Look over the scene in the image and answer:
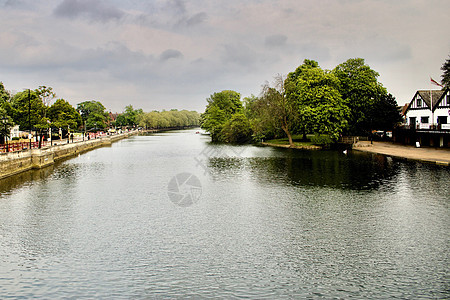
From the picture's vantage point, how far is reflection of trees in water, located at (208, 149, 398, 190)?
35.7m

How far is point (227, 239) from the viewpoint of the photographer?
62.9ft

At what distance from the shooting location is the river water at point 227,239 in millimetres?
14188

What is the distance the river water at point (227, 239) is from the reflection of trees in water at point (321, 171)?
2.07ft

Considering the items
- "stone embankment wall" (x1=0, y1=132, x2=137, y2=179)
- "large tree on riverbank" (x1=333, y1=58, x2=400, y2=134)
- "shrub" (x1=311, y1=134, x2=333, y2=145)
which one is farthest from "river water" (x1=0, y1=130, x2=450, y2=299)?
"large tree on riverbank" (x1=333, y1=58, x2=400, y2=134)

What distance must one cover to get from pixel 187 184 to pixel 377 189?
17.4m

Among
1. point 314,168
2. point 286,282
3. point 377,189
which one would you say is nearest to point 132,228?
point 286,282

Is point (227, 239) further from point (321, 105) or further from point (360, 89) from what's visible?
point (360, 89)

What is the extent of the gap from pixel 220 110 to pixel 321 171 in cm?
7819

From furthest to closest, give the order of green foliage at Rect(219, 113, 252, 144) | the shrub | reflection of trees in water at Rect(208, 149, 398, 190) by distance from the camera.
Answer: green foliage at Rect(219, 113, 252, 144)
the shrub
reflection of trees in water at Rect(208, 149, 398, 190)

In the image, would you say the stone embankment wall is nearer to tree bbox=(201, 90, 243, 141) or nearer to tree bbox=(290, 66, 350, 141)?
tree bbox=(290, 66, 350, 141)

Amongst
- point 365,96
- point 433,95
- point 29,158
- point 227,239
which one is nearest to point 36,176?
point 29,158

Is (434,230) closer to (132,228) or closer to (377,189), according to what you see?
(377,189)

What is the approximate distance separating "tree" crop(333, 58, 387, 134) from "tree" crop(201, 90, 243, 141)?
42720mm

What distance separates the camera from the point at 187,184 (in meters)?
35.7
